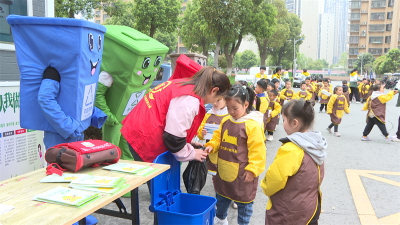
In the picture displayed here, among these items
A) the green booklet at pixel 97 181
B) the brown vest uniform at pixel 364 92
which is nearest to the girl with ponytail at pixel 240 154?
the green booklet at pixel 97 181

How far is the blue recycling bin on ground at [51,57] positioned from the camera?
275 cm

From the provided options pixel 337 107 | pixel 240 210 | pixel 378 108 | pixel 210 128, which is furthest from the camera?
pixel 337 107

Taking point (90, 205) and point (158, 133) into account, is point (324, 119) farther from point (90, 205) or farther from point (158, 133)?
point (90, 205)

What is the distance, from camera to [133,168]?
2.41 metres

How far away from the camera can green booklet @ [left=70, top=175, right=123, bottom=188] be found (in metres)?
2.00

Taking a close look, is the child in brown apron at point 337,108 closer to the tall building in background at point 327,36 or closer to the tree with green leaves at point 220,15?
the tree with green leaves at point 220,15

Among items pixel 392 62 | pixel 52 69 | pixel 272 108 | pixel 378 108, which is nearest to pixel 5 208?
pixel 52 69

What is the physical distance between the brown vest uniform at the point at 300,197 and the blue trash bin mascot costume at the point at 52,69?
1829 millimetres

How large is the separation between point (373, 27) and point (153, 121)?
87.6 m

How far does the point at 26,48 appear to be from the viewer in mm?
2793

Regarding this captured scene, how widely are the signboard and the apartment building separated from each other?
80.2m

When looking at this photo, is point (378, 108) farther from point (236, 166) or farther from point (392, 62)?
point (392, 62)

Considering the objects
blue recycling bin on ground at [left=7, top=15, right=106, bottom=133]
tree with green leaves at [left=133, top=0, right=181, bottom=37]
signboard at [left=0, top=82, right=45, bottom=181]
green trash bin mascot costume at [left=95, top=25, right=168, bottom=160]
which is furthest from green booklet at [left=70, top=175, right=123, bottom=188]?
tree with green leaves at [left=133, top=0, right=181, bottom=37]

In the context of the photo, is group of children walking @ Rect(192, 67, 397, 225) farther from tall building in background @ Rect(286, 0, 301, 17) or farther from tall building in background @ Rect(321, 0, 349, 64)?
tall building in background @ Rect(321, 0, 349, 64)
